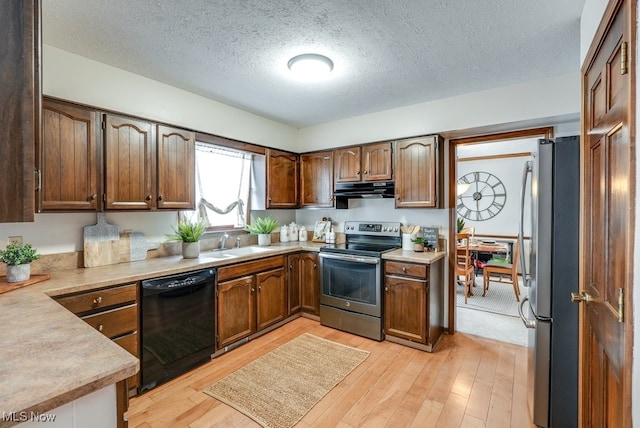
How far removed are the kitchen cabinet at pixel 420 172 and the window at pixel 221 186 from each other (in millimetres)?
1854

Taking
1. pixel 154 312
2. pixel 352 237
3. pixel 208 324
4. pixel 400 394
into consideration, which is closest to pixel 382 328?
pixel 400 394

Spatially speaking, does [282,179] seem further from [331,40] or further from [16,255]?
[16,255]

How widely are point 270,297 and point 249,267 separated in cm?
49

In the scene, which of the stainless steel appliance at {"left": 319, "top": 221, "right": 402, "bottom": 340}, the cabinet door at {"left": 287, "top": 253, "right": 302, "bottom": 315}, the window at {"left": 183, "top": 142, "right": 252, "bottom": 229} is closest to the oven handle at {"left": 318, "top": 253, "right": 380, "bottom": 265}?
the stainless steel appliance at {"left": 319, "top": 221, "right": 402, "bottom": 340}

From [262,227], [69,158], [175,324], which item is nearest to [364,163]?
[262,227]

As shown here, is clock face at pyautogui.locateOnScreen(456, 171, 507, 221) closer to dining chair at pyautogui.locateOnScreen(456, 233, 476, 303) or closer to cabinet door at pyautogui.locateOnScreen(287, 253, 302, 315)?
dining chair at pyautogui.locateOnScreen(456, 233, 476, 303)

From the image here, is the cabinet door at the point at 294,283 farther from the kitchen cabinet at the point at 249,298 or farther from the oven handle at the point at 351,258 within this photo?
the oven handle at the point at 351,258

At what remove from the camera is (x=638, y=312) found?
0.85 meters

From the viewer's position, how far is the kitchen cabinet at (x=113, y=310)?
6.18ft

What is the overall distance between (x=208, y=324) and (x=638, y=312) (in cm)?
270

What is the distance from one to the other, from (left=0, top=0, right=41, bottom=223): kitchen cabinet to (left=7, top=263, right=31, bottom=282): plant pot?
1540mm

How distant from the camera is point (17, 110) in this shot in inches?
33.1

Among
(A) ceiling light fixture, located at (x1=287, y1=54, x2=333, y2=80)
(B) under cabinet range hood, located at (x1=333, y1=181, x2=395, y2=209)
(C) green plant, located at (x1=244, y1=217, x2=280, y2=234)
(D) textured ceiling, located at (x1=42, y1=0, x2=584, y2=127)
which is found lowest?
(C) green plant, located at (x1=244, y1=217, x2=280, y2=234)

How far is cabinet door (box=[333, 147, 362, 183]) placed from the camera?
11.7ft
